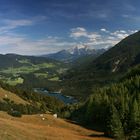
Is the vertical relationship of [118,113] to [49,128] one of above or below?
above

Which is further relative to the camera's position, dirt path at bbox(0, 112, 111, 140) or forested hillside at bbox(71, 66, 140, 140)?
forested hillside at bbox(71, 66, 140, 140)

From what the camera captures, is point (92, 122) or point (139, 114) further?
point (92, 122)

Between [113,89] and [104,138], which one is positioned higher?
[113,89]

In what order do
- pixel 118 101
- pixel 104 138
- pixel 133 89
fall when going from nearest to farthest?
pixel 104 138 < pixel 118 101 < pixel 133 89

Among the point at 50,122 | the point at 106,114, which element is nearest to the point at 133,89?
the point at 106,114

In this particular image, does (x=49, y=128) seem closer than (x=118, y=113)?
Yes

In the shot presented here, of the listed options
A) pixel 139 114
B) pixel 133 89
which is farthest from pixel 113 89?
pixel 139 114

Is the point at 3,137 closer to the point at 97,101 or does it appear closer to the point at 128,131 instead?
the point at 128,131

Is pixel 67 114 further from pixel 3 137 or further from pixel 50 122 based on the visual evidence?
pixel 3 137

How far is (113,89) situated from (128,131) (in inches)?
2084

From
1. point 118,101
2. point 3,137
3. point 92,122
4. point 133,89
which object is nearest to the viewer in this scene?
point 3,137

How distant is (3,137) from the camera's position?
170 feet

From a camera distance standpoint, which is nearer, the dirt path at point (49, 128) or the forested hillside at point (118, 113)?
the dirt path at point (49, 128)

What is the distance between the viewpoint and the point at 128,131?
10625 centimetres
